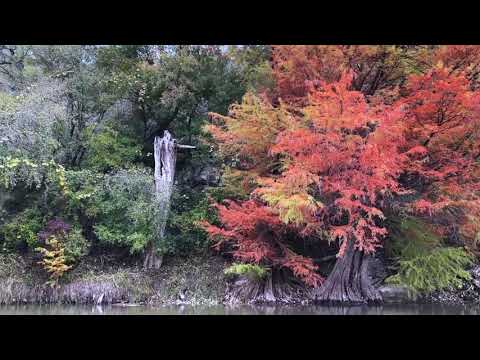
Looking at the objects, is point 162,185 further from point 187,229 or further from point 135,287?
point 135,287

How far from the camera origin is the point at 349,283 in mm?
9781

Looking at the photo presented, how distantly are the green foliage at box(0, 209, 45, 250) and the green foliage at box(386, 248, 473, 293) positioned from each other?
26.3ft

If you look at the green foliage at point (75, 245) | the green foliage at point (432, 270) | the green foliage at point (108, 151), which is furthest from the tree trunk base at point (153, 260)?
the green foliage at point (432, 270)

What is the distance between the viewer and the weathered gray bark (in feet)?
35.3

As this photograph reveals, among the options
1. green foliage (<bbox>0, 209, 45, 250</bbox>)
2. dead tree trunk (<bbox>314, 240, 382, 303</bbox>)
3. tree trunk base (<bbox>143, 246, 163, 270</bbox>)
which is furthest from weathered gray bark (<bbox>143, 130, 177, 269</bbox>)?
dead tree trunk (<bbox>314, 240, 382, 303</bbox>)

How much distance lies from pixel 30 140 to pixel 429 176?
27.9 feet

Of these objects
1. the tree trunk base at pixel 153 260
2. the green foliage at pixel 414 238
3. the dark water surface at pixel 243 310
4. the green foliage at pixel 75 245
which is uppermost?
the green foliage at pixel 414 238

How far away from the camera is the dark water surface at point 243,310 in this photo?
8.26 metres

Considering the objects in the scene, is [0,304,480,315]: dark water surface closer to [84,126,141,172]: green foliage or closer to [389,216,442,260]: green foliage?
[389,216,442,260]: green foliage

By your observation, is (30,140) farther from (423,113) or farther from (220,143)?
(423,113)

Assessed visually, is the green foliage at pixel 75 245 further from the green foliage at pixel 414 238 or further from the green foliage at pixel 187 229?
the green foliage at pixel 414 238

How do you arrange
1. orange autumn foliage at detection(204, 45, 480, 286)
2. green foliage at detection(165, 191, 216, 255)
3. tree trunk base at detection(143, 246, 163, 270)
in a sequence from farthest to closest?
green foliage at detection(165, 191, 216, 255)
tree trunk base at detection(143, 246, 163, 270)
orange autumn foliage at detection(204, 45, 480, 286)

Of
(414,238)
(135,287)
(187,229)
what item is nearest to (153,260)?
(135,287)

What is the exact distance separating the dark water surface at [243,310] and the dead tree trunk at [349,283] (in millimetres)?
601
